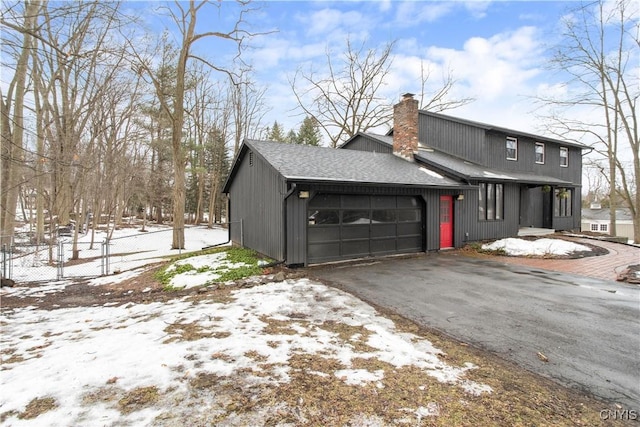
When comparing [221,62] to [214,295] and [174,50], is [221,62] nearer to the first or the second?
[174,50]

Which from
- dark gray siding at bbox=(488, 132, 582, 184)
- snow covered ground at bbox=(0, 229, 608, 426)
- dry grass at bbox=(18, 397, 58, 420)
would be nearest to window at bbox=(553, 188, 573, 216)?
dark gray siding at bbox=(488, 132, 582, 184)

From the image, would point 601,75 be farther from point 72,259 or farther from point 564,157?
point 72,259

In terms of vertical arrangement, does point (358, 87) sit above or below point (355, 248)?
above

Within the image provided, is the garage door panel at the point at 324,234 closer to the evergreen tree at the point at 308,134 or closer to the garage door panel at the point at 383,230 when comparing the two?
the garage door panel at the point at 383,230

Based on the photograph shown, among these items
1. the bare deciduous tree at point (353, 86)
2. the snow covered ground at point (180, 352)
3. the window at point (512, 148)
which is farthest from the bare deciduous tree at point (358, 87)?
the snow covered ground at point (180, 352)

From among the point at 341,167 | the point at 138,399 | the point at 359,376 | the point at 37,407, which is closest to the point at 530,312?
the point at 359,376

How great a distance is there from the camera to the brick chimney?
12.6 meters

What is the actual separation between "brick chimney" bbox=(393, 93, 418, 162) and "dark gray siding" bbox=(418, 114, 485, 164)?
9.90 feet

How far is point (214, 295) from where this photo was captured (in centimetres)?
603

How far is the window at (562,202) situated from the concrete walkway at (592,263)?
527 centimetres

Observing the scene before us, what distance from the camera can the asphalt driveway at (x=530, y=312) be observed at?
10.6 ft

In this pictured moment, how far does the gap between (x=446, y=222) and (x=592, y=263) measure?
4203 millimetres

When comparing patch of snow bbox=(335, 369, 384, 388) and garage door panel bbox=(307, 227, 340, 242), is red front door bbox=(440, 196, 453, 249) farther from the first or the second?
patch of snow bbox=(335, 369, 384, 388)

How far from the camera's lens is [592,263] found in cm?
864
